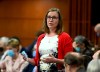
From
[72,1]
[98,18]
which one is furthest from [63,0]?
[98,18]

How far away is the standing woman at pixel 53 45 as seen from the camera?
3.65m

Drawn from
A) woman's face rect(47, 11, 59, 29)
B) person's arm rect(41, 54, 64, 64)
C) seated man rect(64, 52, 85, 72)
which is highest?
woman's face rect(47, 11, 59, 29)

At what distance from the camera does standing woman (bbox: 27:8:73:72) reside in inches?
144

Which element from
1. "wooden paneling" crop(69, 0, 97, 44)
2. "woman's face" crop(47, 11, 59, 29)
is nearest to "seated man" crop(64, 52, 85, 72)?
"woman's face" crop(47, 11, 59, 29)

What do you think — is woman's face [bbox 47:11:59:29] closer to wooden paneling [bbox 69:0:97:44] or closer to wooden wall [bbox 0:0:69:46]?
wooden paneling [bbox 69:0:97:44]

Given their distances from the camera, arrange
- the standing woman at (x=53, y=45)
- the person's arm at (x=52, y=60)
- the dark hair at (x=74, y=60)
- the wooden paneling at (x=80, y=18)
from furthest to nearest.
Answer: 1. the wooden paneling at (x=80, y=18)
2. the standing woman at (x=53, y=45)
3. the person's arm at (x=52, y=60)
4. the dark hair at (x=74, y=60)

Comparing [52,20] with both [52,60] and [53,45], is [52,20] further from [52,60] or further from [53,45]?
[52,60]

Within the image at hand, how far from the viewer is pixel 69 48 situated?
367 centimetres

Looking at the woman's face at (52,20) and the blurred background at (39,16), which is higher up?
the woman's face at (52,20)

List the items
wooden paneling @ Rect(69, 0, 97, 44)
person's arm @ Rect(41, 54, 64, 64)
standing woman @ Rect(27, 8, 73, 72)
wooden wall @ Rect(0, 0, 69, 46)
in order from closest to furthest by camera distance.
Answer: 1. person's arm @ Rect(41, 54, 64, 64)
2. standing woman @ Rect(27, 8, 73, 72)
3. wooden paneling @ Rect(69, 0, 97, 44)
4. wooden wall @ Rect(0, 0, 69, 46)

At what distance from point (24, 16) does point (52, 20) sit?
698cm

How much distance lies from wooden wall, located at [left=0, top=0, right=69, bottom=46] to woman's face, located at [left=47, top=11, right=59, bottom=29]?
6722 mm

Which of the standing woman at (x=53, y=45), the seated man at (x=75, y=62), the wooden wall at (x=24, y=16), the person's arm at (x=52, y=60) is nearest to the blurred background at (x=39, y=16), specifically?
the wooden wall at (x=24, y=16)

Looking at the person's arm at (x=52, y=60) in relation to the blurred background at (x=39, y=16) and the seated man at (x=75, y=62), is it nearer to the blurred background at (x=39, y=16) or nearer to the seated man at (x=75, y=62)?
the seated man at (x=75, y=62)
